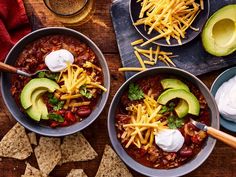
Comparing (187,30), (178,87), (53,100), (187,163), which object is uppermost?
(187,30)

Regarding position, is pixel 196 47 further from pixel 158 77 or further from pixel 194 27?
pixel 158 77

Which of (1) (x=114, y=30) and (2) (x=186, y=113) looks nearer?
(2) (x=186, y=113)

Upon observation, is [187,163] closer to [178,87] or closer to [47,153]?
[178,87]

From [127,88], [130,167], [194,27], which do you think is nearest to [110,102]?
[127,88]

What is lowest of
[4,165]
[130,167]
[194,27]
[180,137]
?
[4,165]

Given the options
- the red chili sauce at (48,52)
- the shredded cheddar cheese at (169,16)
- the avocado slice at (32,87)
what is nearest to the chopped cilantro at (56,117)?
the red chili sauce at (48,52)

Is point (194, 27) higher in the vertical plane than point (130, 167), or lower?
higher

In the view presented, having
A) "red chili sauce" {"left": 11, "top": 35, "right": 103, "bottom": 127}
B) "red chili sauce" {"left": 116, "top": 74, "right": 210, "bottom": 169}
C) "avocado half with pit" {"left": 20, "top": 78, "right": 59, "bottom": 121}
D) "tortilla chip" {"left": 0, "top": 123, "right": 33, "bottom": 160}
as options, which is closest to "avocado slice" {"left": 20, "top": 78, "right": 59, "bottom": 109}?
"avocado half with pit" {"left": 20, "top": 78, "right": 59, "bottom": 121}

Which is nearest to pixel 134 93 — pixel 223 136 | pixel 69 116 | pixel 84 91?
pixel 84 91
